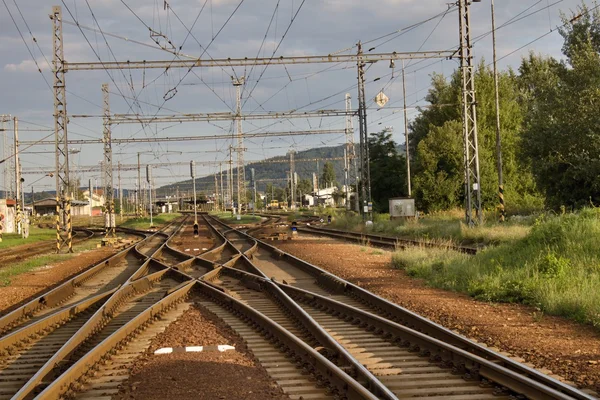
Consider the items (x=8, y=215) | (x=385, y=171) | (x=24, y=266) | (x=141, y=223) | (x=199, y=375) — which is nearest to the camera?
(x=199, y=375)

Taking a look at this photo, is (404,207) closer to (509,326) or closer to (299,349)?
(509,326)

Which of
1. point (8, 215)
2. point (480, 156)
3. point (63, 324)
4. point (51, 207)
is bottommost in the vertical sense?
point (63, 324)

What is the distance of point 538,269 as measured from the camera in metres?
14.5

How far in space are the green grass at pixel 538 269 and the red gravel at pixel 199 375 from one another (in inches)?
214

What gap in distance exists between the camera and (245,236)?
126ft

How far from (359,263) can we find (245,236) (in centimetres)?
1786

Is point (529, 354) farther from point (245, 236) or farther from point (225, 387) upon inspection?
point (245, 236)

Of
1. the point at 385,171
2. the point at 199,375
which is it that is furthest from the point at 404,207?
the point at 199,375

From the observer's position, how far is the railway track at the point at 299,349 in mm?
6883

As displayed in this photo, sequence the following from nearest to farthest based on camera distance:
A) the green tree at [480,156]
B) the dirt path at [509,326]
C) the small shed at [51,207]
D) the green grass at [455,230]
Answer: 1. the dirt path at [509,326]
2. the green grass at [455,230]
3. the green tree at [480,156]
4. the small shed at [51,207]

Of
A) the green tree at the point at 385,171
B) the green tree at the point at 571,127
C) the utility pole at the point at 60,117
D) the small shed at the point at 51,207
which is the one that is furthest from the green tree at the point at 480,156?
the small shed at the point at 51,207

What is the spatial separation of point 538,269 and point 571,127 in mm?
18631

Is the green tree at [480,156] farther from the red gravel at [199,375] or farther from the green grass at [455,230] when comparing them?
the red gravel at [199,375]

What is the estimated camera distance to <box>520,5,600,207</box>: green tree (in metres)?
30.0
